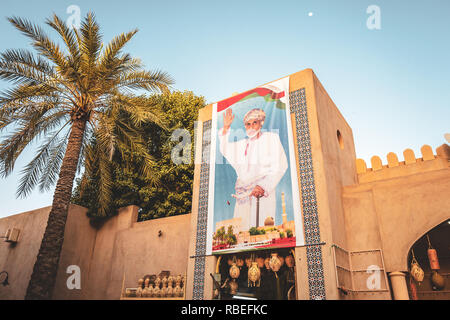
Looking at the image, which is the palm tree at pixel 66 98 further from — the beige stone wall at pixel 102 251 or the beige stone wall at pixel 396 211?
the beige stone wall at pixel 396 211

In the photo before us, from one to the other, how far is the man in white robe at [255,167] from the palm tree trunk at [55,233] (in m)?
4.13

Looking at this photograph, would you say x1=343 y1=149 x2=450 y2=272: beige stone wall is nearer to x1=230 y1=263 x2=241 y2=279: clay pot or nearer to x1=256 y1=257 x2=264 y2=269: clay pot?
x1=256 y1=257 x2=264 y2=269: clay pot

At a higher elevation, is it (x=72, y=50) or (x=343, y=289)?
(x=72, y=50)

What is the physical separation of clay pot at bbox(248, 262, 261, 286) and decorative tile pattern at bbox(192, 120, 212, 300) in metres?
1.27

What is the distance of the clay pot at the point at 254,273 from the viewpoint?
8.23 metres

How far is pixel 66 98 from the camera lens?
1027 cm

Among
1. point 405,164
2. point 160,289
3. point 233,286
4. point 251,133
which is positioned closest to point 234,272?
point 233,286

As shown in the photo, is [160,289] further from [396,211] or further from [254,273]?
[396,211]

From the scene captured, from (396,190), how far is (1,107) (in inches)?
410

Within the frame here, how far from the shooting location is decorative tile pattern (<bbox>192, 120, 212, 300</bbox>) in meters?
8.88

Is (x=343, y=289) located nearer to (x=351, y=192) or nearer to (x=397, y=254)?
(x=397, y=254)

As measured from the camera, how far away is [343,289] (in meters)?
7.28

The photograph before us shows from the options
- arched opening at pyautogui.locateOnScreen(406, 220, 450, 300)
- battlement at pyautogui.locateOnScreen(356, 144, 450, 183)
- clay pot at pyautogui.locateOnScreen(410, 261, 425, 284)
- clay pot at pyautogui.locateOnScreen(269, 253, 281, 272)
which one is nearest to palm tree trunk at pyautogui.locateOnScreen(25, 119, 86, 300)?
clay pot at pyautogui.locateOnScreen(269, 253, 281, 272)

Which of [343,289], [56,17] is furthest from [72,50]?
[343,289]
